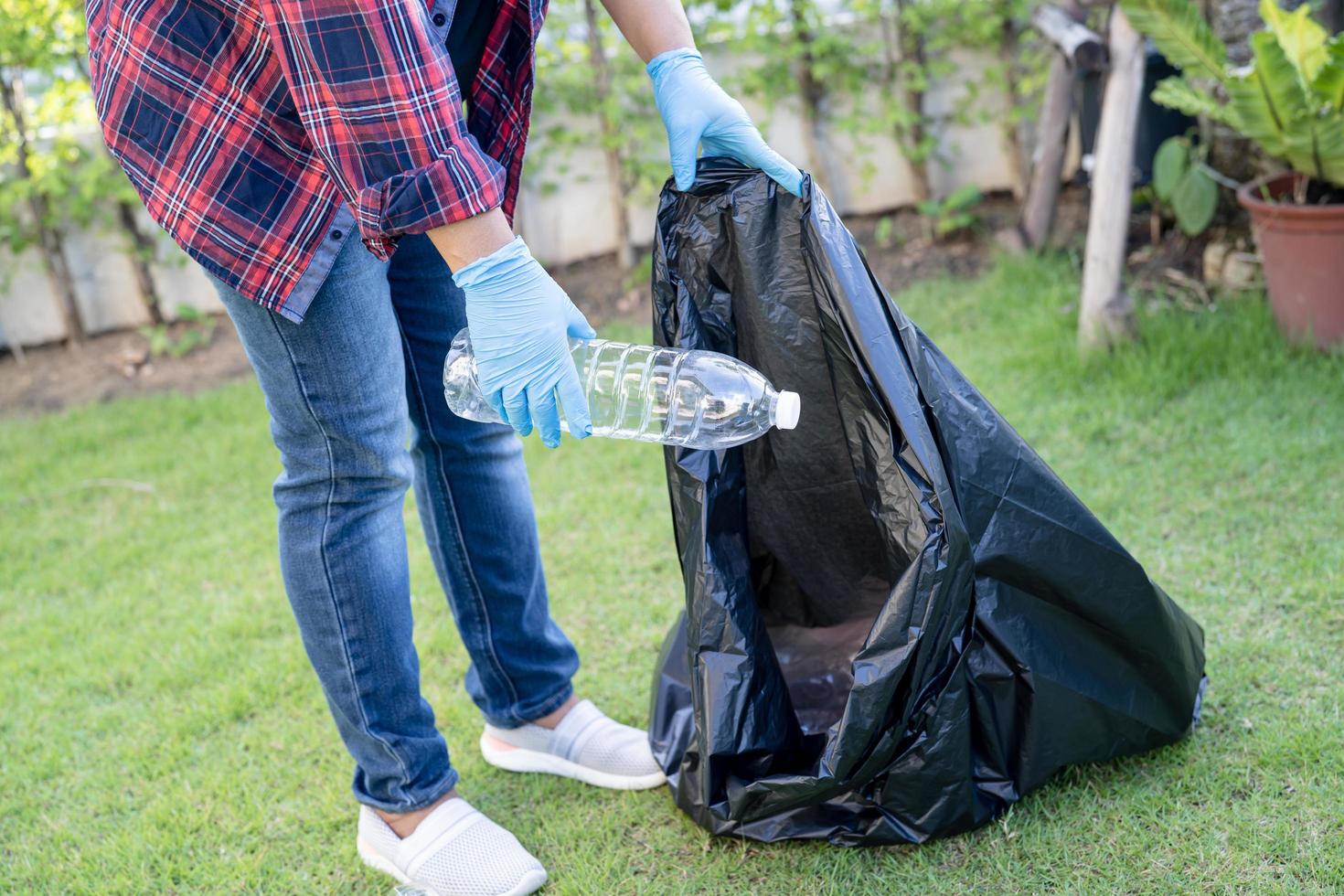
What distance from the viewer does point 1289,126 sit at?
3.07m

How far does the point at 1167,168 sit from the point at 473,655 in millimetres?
2997

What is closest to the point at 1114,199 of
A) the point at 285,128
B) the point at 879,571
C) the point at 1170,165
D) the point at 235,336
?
the point at 1170,165

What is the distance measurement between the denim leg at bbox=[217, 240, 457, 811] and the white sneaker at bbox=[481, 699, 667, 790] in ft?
0.75

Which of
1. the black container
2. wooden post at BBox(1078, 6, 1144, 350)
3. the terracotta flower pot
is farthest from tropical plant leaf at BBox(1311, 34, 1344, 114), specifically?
the black container

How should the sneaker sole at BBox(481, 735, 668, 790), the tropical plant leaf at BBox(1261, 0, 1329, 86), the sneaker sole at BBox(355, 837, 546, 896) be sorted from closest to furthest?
the sneaker sole at BBox(355, 837, 546, 896)
the sneaker sole at BBox(481, 735, 668, 790)
the tropical plant leaf at BBox(1261, 0, 1329, 86)

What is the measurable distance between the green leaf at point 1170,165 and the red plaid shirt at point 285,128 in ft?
10.1

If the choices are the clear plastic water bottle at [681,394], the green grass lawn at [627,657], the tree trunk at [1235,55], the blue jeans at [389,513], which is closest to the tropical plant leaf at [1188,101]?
the tree trunk at [1235,55]

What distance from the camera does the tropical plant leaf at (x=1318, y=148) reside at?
3.00 meters

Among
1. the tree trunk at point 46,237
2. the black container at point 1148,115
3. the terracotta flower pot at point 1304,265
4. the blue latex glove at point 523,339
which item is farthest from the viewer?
the tree trunk at point 46,237

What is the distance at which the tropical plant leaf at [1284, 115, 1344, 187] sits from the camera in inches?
118

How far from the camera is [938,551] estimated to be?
5.07 feet

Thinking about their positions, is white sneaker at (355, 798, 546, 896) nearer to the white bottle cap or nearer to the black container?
the white bottle cap

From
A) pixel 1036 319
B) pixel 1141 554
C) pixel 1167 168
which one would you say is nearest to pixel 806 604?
pixel 1141 554

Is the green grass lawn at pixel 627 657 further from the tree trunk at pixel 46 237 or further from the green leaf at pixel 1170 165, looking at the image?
the tree trunk at pixel 46 237
